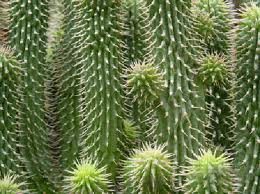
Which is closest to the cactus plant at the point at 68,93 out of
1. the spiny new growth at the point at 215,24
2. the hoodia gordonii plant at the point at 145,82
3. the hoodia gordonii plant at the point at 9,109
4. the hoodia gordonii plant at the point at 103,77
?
the hoodia gordonii plant at the point at 103,77

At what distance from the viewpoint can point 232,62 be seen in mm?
4762

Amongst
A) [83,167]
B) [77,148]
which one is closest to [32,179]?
[77,148]

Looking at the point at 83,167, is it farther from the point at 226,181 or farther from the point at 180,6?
the point at 180,6

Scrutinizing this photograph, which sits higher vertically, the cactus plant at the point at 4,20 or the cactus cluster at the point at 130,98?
the cactus plant at the point at 4,20

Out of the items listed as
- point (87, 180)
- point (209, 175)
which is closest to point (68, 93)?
point (87, 180)

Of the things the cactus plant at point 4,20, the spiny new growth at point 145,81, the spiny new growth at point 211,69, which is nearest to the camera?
the spiny new growth at point 145,81

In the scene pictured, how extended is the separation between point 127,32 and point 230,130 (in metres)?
1.12

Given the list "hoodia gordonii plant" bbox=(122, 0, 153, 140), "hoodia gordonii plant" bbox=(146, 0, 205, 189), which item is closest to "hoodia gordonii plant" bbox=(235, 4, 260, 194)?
"hoodia gordonii plant" bbox=(146, 0, 205, 189)

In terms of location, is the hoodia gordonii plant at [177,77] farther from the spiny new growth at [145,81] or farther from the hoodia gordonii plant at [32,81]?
the hoodia gordonii plant at [32,81]

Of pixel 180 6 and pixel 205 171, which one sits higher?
pixel 180 6

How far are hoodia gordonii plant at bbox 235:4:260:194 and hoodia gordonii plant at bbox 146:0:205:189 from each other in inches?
12.0

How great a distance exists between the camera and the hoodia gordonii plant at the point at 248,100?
175 inches

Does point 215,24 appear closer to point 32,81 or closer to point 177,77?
point 177,77

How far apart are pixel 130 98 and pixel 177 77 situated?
1.86ft
